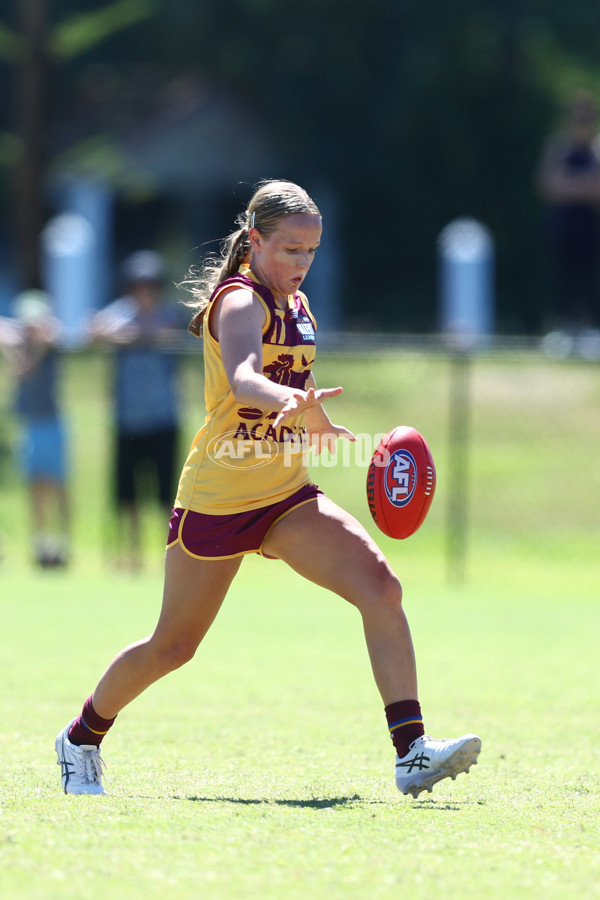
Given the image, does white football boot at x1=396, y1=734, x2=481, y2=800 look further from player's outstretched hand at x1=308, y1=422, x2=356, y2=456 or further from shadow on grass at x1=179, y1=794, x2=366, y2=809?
player's outstretched hand at x1=308, y1=422, x2=356, y2=456

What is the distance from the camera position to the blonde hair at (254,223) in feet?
15.6

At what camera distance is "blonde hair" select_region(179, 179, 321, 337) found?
15.6 feet

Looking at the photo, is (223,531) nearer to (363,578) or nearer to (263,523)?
(263,523)

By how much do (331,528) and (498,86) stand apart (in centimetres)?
3122

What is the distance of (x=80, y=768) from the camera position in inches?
190

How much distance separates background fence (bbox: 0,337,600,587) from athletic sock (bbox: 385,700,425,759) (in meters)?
7.46

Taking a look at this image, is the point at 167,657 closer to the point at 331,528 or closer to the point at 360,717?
the point at 331,528

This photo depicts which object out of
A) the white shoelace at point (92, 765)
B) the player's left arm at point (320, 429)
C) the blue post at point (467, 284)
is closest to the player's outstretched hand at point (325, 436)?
the player's left arm at point (320, 429)

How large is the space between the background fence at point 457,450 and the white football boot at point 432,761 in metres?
7.58

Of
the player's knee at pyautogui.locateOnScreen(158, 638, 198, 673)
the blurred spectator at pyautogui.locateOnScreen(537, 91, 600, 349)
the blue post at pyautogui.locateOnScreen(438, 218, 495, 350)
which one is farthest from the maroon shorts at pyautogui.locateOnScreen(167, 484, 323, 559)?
the blue post at pyautogui.locateOnScreen(438, 218, 495, 350)

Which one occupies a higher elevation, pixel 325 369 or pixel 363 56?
pixel 363 56

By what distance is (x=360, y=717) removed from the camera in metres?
6.51

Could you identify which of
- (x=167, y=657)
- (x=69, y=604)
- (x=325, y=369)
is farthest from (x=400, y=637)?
(x=325, y=369)

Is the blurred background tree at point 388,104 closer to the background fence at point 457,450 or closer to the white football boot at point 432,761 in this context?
the background fence at point 457,450
